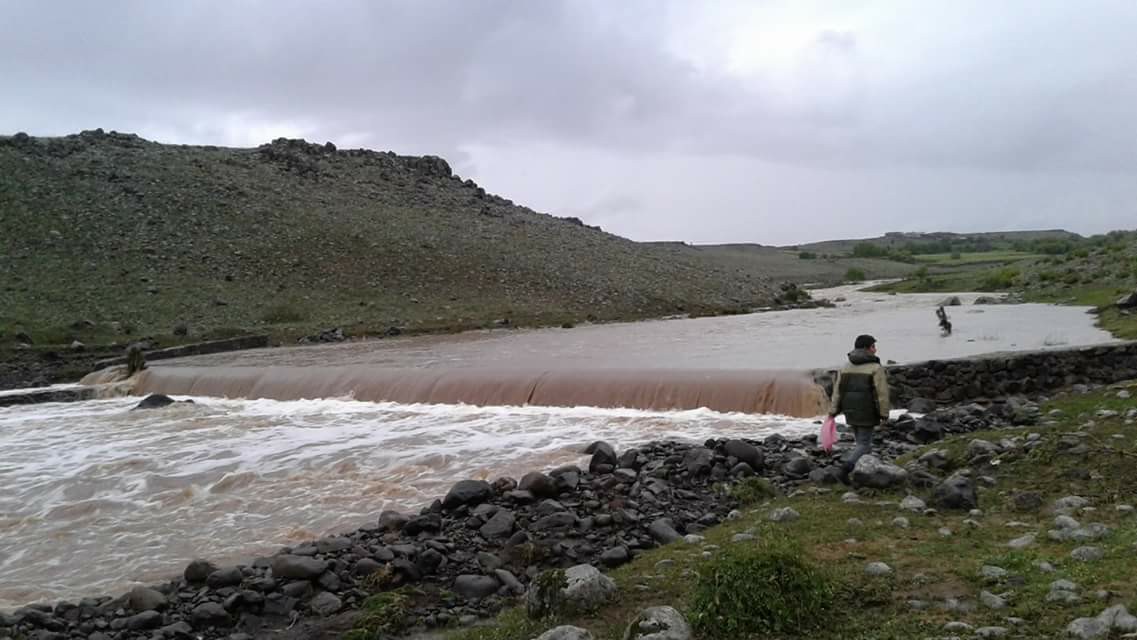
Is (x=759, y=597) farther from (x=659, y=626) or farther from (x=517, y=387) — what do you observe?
(x=517, y=387)

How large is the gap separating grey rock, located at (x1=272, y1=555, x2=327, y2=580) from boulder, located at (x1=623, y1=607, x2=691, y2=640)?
3531 millimetres

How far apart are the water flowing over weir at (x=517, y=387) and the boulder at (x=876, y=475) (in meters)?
6.66

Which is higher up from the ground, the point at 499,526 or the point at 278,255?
the point at 278,255

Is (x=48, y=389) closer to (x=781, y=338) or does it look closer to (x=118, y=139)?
(x=781, y=338)

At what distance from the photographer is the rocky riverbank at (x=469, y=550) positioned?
7027 millimetres

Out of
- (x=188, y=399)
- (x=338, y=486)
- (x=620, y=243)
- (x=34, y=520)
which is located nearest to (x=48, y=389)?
(x=188, y=399)

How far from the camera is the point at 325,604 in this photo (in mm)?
7141

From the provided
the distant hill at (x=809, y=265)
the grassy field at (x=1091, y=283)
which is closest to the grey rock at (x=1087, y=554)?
the grassy field at (x=1091, y=283)

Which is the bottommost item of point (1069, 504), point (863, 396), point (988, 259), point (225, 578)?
point (225, 578)

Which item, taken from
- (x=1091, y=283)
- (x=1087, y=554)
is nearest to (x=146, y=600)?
(x=1087, y=554)

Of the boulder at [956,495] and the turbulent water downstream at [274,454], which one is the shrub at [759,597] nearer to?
the boulder at [956,495]

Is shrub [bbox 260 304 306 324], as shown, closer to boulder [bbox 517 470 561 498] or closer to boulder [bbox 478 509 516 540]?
boulder [bbox 517 470 561 498]

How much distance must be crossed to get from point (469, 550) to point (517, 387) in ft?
35.4

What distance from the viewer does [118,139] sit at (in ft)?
184
